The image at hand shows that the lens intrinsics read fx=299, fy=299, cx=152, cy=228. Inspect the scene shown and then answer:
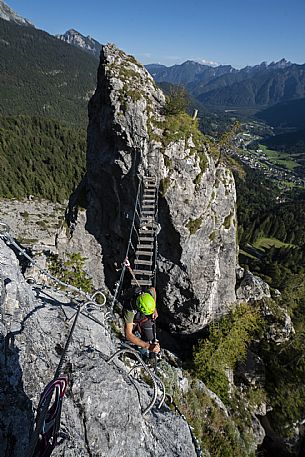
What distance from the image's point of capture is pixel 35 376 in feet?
17.8

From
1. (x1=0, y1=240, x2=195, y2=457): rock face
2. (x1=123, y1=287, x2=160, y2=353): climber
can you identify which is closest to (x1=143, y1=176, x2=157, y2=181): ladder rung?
(x1=123, y1=287, x2=160, y2=353): climber

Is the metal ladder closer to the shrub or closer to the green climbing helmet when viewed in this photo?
the shrub

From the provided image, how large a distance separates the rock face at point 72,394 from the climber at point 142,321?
6.59ft

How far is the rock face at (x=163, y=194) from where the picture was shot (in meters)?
19.1

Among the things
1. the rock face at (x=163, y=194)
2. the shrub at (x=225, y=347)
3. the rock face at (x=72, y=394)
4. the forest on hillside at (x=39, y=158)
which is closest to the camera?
the rock face at (x=72, y=394)

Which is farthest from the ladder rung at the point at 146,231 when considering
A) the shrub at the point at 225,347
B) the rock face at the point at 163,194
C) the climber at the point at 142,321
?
the climber at the point at 142,321

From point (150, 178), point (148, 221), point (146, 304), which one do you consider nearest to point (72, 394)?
point (146, 304)

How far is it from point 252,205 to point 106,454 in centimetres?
12601

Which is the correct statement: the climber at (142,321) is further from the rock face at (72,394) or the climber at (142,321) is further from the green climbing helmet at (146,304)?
the rock face at (72,394)

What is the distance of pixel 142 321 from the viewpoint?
9414 millimetres

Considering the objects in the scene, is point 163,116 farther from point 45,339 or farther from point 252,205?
point 252,205

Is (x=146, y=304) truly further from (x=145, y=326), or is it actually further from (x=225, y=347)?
(x=225, y=347)

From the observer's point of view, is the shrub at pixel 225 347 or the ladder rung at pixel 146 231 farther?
the shrub at pixel 225 347

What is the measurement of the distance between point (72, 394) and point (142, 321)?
438 cm
